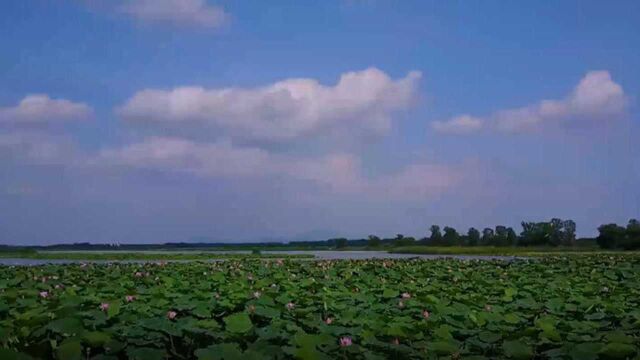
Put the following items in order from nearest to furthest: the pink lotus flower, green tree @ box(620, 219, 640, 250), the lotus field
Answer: the lotus field → the pink lotus flower → green tree @ box(620, 219, 640, 250)

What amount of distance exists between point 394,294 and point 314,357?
479 cm

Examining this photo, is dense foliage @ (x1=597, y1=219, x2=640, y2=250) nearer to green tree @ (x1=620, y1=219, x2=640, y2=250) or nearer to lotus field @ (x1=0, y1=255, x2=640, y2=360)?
green tree @ (x1=620, y1=219, x2=640, y2=250)

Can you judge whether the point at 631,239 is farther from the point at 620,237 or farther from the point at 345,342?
the point at 345,342

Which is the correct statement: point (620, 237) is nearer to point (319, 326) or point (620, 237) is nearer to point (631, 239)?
point (631, 239)

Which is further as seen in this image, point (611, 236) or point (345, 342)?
point (611, 236)

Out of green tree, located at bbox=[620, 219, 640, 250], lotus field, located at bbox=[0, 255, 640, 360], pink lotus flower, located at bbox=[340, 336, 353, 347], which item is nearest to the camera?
lotus field, located at bbox=[0, 255, 640, 360]

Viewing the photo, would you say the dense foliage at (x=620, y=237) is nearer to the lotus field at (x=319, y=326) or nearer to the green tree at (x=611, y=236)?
the green tree at (x=611, y=236)

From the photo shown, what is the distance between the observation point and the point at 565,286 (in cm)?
984

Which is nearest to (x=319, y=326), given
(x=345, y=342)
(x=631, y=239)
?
(x=345, y=342)

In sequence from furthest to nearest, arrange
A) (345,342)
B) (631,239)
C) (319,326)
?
(631,239) → (319,326) → (345,342)

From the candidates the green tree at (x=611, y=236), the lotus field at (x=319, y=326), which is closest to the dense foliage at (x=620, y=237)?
the green tree at (x=611, y=236)

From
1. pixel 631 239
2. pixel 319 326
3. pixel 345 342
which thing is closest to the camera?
pixel 345 342

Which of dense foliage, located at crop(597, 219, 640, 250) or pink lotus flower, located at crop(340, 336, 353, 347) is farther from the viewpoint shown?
dense foliage, located at crop(597, 219, 640, 250)

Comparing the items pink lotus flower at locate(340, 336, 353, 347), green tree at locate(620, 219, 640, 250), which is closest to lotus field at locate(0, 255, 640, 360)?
pink lotus flower at locate(340, 336, 353, 347)
